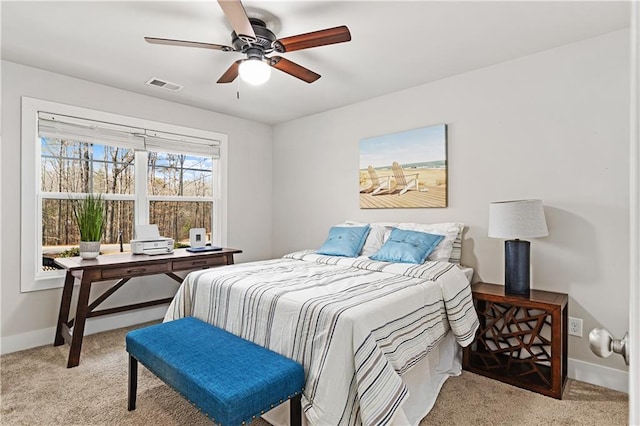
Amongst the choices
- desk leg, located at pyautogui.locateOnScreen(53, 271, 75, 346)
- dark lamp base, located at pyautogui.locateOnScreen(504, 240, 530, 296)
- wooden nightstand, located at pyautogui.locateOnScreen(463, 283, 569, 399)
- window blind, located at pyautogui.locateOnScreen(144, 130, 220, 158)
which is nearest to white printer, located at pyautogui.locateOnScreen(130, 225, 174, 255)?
desk leg, located at pyautogui.locateOnScreen(53, 271, 75, 346)

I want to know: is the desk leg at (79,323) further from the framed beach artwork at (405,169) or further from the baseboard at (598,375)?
the baseboard at (598,375)

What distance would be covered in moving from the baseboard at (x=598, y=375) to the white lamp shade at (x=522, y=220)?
3.24ft

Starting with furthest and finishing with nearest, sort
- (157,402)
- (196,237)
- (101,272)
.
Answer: (196,237)
(101,272)
(157,402)

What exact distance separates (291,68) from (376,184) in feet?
5.34

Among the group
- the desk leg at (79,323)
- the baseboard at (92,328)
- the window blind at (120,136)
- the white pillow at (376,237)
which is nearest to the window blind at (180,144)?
the window blind at (120,136)

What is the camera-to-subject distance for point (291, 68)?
253 cm

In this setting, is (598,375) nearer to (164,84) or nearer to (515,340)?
(515,340)

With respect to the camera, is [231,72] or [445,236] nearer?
[231,72]

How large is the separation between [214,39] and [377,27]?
1.15 meters

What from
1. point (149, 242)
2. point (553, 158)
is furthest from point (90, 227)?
point (553, 158)

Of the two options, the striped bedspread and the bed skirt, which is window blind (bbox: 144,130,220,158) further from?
the bed skirt

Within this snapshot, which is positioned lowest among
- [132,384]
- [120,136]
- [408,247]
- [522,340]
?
[132,384]

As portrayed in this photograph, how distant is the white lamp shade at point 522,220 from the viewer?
2.42 metres

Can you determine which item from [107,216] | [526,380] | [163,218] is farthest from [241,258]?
[526,380]
